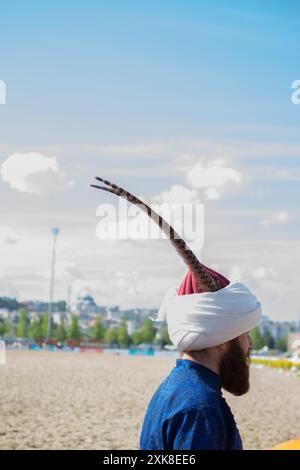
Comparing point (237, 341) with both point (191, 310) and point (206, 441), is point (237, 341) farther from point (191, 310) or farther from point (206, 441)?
point (206, 441)

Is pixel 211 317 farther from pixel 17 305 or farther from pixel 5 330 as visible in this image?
pixel 17 305

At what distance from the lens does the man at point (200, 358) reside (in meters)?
2.06

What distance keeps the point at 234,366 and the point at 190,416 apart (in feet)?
0.77

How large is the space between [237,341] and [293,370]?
36831 millimetres

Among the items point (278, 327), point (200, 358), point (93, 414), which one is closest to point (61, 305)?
point (278, 327)

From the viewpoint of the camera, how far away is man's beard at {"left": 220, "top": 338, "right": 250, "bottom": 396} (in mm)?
2236

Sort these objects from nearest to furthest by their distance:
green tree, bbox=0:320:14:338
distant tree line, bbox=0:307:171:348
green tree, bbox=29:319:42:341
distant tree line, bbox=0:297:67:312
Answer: distant tree line, bbox=0:307:171:348
green tree, bbox=29:319:42:341
green tree, bbox=0:320:14:338
distant tree line, bbox=0:297:67:312

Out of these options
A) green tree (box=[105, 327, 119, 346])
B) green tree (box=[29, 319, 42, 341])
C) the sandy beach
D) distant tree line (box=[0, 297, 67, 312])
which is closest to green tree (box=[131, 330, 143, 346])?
green tree (box=[105, 327, 119, 346])

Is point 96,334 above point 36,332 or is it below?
below

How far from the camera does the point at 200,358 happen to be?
2242 mm

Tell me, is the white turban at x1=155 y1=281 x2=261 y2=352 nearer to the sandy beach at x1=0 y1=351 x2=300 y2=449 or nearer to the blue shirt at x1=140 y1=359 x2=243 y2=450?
the blue shirt at x1=140 y1=359 x2=243 y2=450

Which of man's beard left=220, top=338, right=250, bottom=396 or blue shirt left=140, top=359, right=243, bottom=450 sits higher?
man's beard left=220, top=338, right=250, bottom=396

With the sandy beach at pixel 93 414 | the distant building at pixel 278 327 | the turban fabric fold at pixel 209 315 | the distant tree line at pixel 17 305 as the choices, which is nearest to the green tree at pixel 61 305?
the distant tree line at pixel 17 305
